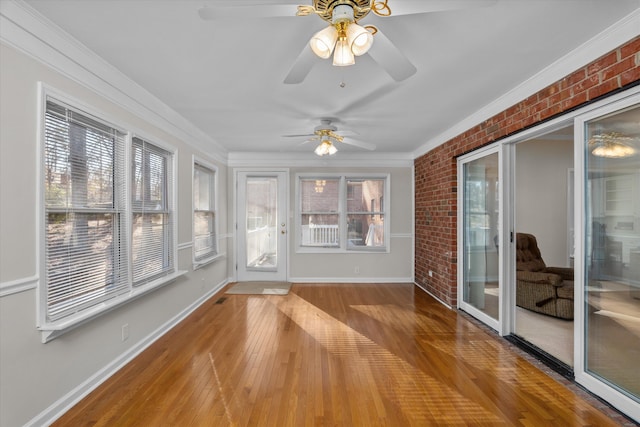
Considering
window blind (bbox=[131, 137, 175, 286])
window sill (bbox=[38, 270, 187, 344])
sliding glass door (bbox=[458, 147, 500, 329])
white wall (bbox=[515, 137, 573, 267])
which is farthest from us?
white wall (bbox=[515, 137, 573, 267])

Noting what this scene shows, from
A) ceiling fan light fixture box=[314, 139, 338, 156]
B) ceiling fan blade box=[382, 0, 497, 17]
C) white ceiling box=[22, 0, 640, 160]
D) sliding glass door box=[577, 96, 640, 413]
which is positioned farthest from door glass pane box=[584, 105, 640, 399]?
ceiling fan light fixture box=[314, 139, 338, 156]

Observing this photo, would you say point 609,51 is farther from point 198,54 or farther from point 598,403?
point 198,54

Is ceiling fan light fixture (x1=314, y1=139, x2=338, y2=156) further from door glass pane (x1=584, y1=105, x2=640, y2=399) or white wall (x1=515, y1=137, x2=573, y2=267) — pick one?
white wall (x1=515, y1=137, x2=573, y2=267)

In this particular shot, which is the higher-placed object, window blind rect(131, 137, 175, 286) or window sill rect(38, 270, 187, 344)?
window blind rect(131, 137, 175, 286)

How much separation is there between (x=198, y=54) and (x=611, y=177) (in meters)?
3.00

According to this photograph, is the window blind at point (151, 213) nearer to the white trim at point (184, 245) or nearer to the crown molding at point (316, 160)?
the white trim at point (184, 245)

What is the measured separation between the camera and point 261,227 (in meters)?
5.70

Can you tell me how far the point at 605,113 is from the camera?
6.72 ft

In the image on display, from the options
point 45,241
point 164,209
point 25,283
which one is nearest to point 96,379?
point 25,283

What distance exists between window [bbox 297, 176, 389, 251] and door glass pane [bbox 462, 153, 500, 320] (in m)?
1.93

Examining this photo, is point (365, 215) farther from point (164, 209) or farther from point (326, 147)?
point (164, 209)

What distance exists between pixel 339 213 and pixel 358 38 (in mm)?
4412

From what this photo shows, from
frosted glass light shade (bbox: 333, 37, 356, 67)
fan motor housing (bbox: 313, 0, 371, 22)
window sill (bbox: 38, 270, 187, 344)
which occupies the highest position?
fan motor housing (bbox: 313, 0, 371, 22)

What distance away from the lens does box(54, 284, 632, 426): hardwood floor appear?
194 cm
